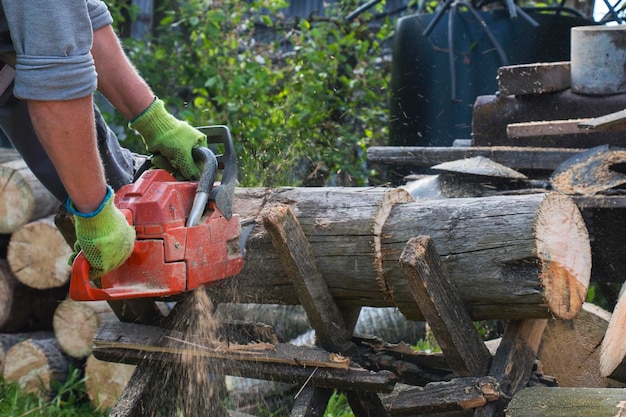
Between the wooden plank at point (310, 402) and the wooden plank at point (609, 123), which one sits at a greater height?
the wooden plank at point (609, 123)

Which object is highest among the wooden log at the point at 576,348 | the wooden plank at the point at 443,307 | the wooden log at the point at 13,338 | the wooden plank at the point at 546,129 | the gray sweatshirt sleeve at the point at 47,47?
the gray sweatshirt sleeve at the point at 47,47

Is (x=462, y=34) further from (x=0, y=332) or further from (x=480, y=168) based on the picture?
(x=0, y=332)

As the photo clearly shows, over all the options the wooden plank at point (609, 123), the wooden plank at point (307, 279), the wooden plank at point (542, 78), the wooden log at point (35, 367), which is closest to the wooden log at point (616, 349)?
the wooden plank at point (609, 123)

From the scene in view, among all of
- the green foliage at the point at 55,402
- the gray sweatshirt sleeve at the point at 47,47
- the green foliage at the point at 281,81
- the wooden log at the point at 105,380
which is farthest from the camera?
the green foliage at the point at 281,81

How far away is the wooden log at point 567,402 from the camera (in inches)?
86.9

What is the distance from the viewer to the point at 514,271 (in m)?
2.41

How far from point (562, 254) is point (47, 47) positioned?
1550 mm

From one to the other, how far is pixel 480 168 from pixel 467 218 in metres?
1.01

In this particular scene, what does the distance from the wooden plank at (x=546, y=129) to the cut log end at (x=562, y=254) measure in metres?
0.92

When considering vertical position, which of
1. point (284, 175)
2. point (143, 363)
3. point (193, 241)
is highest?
point (193, 241)

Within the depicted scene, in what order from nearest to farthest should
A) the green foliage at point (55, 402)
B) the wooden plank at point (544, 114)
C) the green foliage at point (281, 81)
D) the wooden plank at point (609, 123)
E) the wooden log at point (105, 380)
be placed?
1. the wooden plank at point (609, 123)
2. the wooden plank at point (544, 114)
3. the green foliage at point (55, 402)
4. the wooden log at point (105, 380)
5. the green foliage at point (281, 81)

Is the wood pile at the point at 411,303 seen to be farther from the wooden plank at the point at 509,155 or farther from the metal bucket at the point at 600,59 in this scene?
the metal bucket at the point at 600,59

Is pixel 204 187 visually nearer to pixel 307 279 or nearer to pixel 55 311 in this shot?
pixel 307 279

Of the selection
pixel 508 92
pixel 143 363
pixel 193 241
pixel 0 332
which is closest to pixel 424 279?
pixel 193 241
